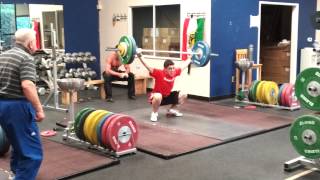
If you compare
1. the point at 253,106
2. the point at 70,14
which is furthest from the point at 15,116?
the point at 70,14

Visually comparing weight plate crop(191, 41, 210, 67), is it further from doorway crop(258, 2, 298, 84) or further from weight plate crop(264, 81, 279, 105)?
doorway crop(258, 2, 298, 84)

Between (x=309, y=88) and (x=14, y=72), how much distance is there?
2.37 m

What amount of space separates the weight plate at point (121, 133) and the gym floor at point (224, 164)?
13cm

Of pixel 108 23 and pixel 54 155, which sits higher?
pixel 108 23

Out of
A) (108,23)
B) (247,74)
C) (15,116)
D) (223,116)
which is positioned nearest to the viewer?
(15,116)

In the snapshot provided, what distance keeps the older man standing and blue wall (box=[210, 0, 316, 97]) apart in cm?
439

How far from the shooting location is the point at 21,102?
276 centimetres

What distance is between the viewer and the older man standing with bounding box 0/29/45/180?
2730mm

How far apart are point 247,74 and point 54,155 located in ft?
13.9

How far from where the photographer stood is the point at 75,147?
4125 millimetres

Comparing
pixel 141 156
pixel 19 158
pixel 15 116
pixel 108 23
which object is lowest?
pixel 141 156

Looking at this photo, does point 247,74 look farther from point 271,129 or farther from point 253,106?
point 271,129

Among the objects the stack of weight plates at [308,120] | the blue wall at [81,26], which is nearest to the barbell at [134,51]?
the blue wall at [81,26]

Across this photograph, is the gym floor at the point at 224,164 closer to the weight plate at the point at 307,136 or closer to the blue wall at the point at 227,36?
the weight plate at the point at 307,136
